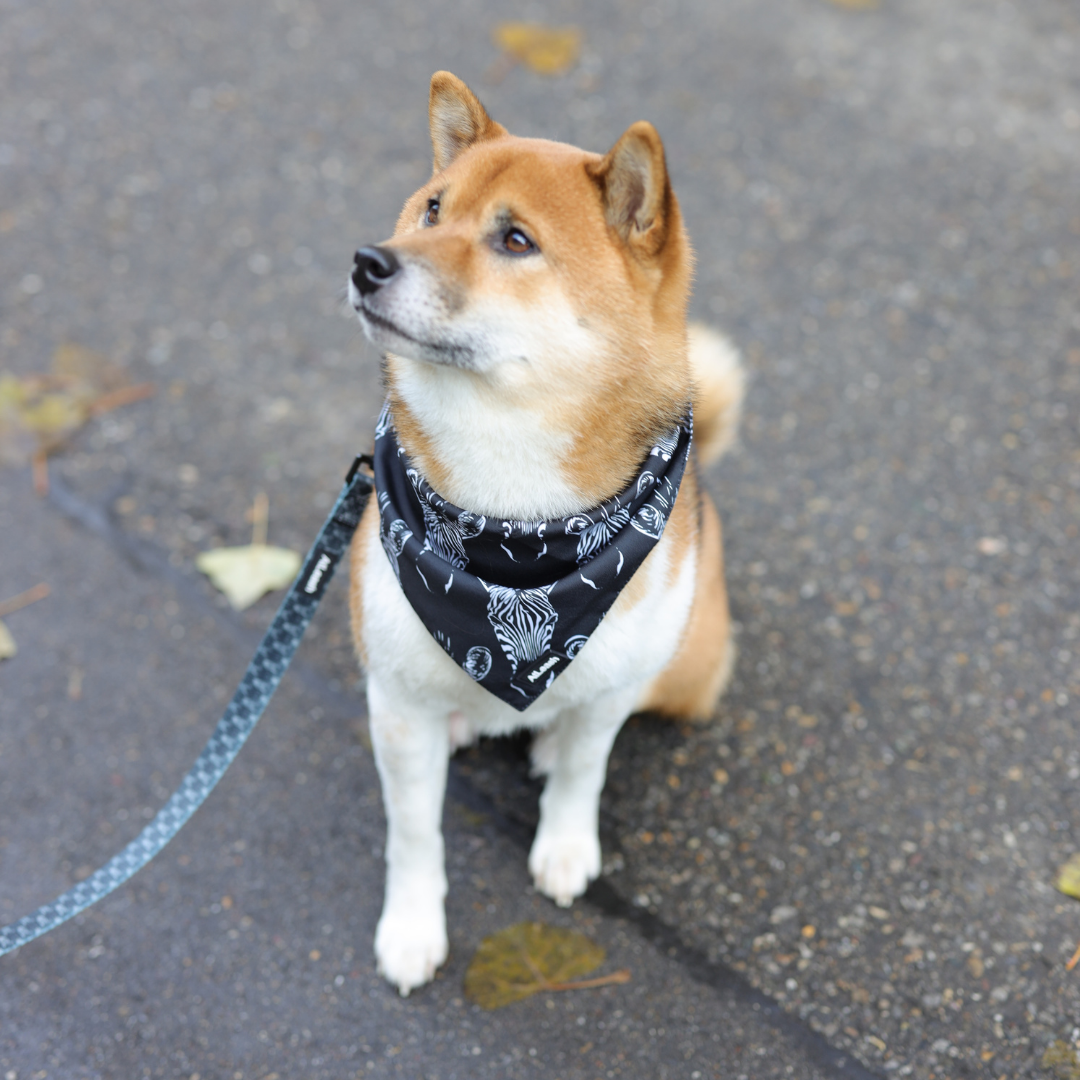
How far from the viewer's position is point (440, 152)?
80.0 inches

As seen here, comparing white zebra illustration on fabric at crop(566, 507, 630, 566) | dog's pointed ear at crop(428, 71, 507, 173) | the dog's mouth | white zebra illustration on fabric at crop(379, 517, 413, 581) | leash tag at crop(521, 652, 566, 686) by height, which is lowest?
leash tag at crop(521, 652, 566, 686)

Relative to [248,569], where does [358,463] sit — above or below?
above

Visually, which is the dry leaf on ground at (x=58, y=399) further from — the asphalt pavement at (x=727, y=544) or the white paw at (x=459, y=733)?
the white paw at (x=459, y=733)

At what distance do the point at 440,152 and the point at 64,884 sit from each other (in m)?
2.11

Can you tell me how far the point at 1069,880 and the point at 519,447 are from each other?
1939 millimetres

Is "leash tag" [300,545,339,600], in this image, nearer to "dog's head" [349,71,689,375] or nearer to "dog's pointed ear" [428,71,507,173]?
"dog's head" [349,71,689,375]

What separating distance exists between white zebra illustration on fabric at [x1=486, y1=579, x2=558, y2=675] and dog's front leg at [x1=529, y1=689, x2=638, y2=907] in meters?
0.48

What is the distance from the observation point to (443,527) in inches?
74.9

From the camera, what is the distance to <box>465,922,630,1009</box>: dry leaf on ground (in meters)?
2.33

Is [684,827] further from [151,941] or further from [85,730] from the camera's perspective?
[85,730]

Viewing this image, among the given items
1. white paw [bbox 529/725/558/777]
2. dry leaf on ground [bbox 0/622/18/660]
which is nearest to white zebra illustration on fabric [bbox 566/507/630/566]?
white paw [bbox 529/725/558/777]

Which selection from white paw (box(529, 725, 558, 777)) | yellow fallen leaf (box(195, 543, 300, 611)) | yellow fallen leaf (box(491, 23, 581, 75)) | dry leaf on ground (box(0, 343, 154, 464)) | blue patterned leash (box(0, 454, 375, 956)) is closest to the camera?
blue patterned leash (box(0, 454, 375, 956))

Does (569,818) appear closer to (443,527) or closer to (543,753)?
(543,753)

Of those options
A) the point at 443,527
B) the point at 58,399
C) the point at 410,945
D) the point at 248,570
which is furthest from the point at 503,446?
the point at 58,399
